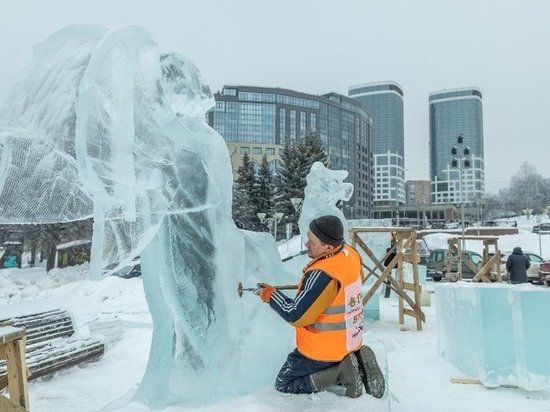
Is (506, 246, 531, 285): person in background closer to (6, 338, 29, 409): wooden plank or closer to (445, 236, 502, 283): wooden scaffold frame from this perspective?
(445, 236, 502, 283): wooden scaffold frame

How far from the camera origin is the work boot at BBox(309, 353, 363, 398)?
10.9 ft

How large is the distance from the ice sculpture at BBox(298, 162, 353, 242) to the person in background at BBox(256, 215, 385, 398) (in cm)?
540

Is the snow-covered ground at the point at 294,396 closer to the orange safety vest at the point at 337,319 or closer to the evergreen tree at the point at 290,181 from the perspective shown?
the orange safety vest at the point at 337,319

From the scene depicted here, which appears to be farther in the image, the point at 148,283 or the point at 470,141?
the point at 470,141

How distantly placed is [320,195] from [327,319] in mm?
5967

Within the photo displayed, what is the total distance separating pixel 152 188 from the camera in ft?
12.6

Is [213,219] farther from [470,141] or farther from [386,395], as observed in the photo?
[470,141]

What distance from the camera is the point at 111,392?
5.37 meters

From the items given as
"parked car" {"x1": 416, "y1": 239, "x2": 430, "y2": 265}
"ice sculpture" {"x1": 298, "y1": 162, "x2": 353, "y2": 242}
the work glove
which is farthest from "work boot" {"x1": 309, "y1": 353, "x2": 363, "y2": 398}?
"parked car" {"x1": 416, "y1": 239, "x2": 430, "y2": 265}

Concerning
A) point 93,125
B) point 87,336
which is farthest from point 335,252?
point 87,336

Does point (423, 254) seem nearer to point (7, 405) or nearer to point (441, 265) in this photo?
point (441, 265)

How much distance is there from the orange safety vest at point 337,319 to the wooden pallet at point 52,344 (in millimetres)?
3434

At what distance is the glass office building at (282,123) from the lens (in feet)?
297

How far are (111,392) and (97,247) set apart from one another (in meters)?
2.60
